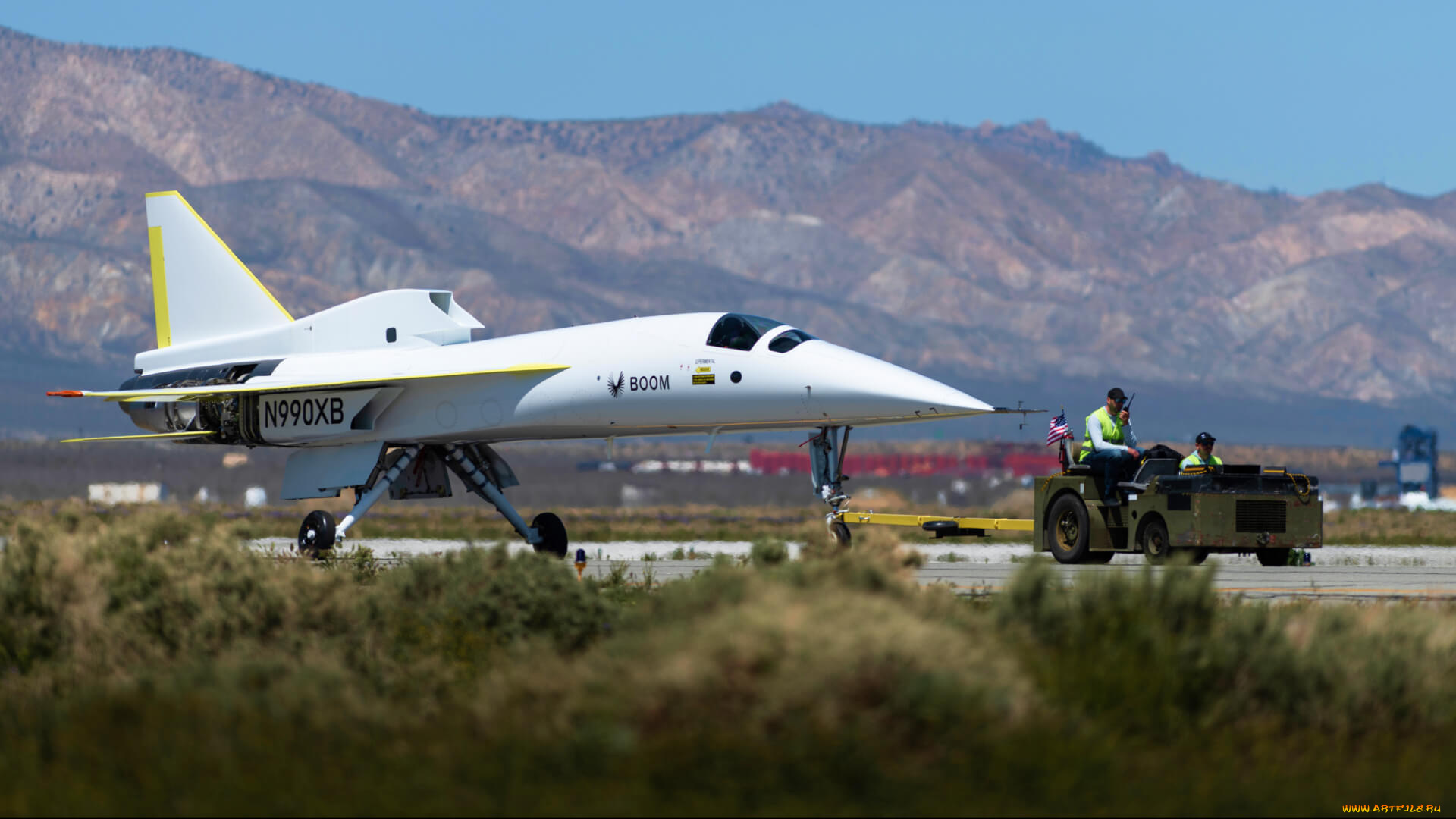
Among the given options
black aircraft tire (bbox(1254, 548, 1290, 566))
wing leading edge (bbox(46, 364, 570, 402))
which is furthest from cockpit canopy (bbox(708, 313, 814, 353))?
black aircraft tire (bbox(1254, 548, 1290, 566))

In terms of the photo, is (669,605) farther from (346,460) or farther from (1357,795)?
(346,460)

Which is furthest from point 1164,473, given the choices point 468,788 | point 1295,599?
point 468,788

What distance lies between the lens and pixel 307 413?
22906 millimetres

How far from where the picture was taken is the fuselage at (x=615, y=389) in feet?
62.9

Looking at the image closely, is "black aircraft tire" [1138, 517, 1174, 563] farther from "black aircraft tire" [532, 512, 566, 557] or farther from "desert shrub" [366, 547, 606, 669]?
"desert shrub" [366, 547, 606, 669]

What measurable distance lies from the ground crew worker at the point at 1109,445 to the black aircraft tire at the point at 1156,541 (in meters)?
0.59

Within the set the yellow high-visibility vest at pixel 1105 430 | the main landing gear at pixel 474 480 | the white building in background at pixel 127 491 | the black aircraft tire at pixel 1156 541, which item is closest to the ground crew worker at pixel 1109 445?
the yellow high-visibility vest at pixel 1105 430

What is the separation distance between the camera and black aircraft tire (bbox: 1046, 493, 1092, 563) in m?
20.2

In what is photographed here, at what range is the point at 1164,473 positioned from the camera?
2003 cm

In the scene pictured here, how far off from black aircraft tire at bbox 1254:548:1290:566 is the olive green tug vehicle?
0.02 meters

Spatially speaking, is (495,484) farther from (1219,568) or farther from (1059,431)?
(1219,568)

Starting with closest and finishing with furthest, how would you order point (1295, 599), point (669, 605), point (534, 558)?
point (669, 605) → point (534, 558) → point (1295, 599)

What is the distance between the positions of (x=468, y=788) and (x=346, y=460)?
52.1 feet

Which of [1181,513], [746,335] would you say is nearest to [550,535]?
[746,335]
